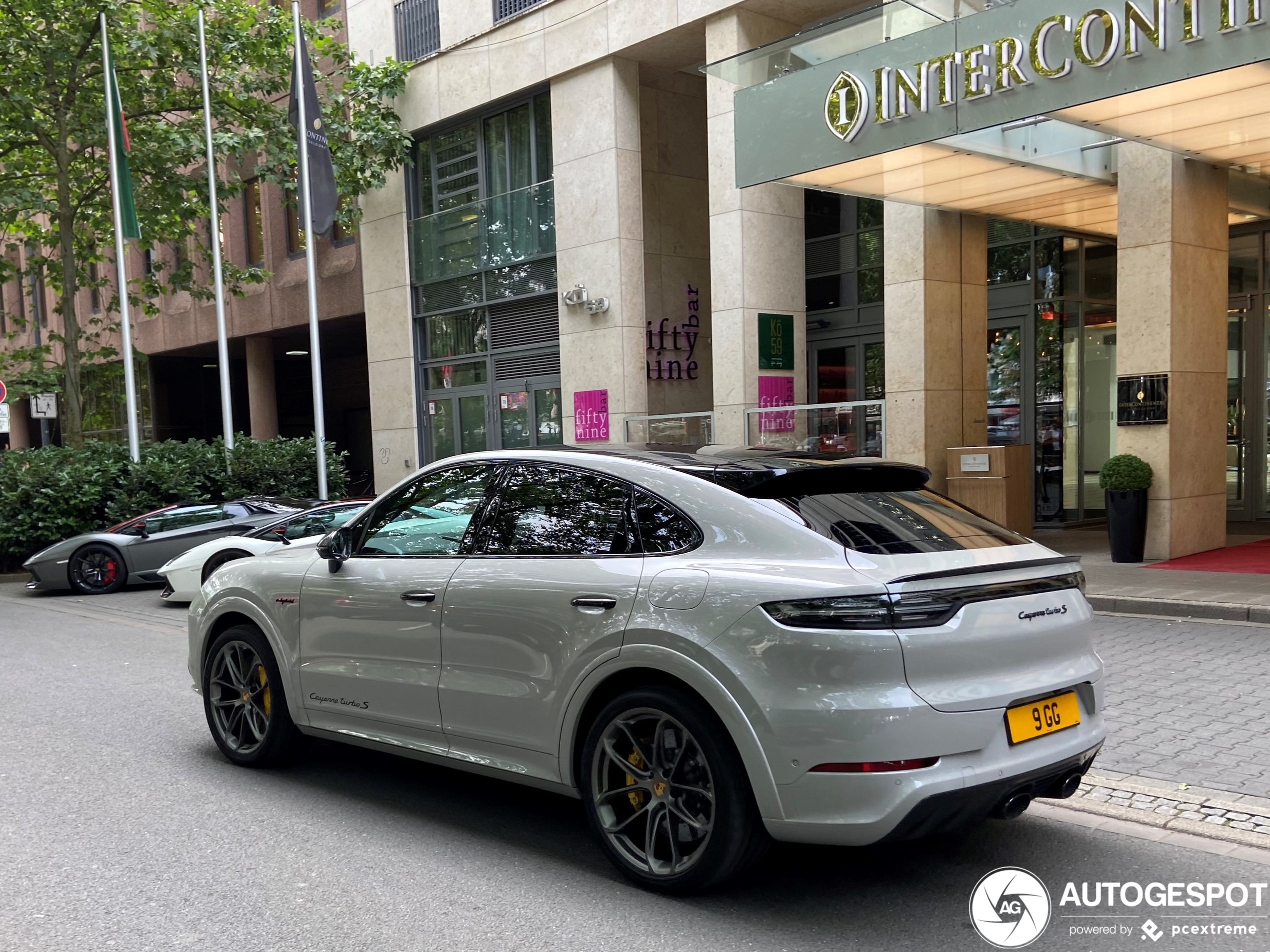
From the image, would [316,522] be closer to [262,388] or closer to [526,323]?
[526,323]

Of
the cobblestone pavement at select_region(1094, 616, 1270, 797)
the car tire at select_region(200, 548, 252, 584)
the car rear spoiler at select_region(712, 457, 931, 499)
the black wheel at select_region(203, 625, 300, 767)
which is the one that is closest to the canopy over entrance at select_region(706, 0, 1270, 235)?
the cobblestone pavement at select_region(1094, 616, 1270, 797)

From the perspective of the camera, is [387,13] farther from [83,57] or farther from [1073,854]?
[1073,854]

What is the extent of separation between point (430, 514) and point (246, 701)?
65.0 inches

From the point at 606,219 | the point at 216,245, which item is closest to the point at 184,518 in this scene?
the point at 216,245

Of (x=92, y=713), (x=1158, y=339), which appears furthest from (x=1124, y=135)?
(x=92, y=713)

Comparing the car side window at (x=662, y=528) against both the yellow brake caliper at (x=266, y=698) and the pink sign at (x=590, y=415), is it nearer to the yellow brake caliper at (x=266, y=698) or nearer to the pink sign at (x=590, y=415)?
the yellow brake caliper at (x=266, y=698)

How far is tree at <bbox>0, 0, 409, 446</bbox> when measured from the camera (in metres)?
19.4

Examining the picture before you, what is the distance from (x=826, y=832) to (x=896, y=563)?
2.97 feet

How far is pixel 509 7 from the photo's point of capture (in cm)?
1917

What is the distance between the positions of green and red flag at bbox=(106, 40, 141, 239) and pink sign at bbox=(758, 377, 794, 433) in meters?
→ 11.2

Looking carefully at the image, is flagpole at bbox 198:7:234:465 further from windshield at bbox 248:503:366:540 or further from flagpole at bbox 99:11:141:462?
windshield at bbox 248:503:366:540

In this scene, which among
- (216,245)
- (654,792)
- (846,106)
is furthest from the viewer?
(216,245)

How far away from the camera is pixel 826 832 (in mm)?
3557

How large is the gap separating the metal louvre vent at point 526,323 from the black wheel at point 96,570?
25.9ft
